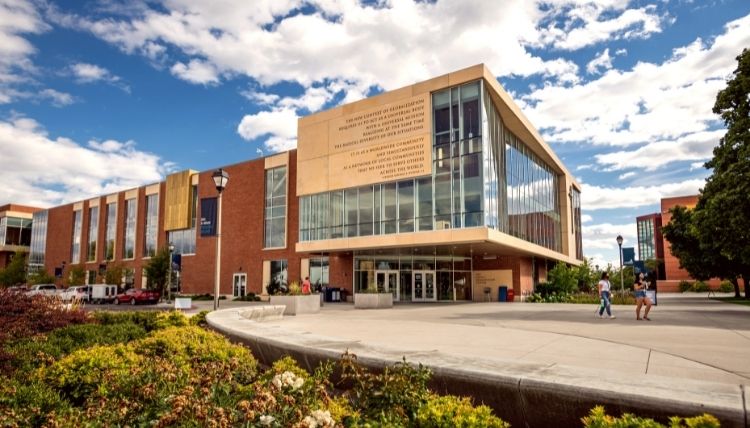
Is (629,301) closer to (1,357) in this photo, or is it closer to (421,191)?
(421,191)

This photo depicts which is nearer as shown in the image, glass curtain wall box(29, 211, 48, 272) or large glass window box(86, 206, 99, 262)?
large glass window box(86, 206, 99, 262)

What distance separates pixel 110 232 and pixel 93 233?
5123mm

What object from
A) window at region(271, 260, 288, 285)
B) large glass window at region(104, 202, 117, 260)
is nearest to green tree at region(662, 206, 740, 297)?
window at region(271, 260, 288, 285)

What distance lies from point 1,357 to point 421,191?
81.3 ft

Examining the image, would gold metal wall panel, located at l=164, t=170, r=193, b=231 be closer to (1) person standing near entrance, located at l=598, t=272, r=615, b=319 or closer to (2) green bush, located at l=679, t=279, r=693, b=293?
(1) person standing near entrance, located at l=598, t=272, r=615, b=319

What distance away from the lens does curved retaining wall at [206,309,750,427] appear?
3.22 meters

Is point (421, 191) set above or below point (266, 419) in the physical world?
above

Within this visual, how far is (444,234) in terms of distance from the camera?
90.6 feet

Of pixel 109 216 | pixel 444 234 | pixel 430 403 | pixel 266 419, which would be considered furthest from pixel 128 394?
pixel 109 216

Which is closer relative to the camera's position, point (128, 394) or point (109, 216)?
point (128, 394)

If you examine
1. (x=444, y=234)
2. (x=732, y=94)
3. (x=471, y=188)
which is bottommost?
(x=444, y=234)

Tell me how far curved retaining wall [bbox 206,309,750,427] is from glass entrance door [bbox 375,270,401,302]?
1191 inches

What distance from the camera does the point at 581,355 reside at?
814 centimetres

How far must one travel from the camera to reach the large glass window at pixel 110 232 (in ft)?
206
